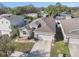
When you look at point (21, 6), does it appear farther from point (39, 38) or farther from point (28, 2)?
point (39, 38)

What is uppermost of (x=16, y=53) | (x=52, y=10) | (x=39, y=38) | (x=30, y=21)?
(x=52, y=10)

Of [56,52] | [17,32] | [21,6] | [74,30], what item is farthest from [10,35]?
[74,30]

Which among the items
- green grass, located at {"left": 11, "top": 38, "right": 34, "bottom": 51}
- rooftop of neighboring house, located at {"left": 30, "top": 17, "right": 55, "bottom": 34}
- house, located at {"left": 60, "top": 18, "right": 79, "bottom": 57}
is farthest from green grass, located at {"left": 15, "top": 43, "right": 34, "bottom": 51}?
house, located at {"left": 60, "top": 18, "right": 79, "bottom": 57}

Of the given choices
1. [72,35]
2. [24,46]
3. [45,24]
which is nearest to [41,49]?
[24,46]

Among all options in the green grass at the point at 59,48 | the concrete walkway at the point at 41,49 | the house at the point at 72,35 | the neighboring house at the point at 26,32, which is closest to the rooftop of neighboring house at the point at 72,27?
the house at the point at 72,35

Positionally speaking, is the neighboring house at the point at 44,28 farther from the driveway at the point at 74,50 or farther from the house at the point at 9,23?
the driveway at the point at 74,50

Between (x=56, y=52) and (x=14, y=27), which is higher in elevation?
(x=14, y=27)

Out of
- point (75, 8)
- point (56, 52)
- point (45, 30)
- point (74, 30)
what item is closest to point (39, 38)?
point (45, 30)
